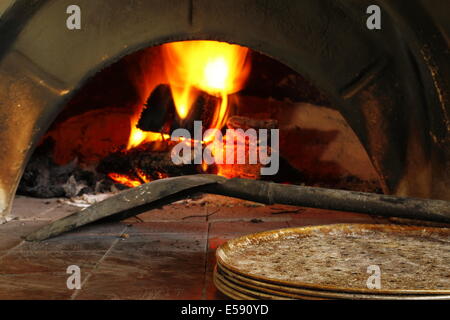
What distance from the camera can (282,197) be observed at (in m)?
1.96

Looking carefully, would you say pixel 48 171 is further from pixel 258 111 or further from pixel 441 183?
pixel 441 183

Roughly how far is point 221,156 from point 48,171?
45.7 inches

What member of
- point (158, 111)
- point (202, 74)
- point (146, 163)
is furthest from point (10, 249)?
point (202, 74)

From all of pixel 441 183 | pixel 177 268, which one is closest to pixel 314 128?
pixel 441 183

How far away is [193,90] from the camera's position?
4.05m

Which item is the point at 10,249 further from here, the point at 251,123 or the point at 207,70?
the point at 207,70

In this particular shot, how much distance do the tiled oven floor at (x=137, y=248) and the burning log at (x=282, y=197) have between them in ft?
0.68

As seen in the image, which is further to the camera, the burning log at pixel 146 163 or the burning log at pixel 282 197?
the burning log at pixel 146 163

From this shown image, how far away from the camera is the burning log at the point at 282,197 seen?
1896mm

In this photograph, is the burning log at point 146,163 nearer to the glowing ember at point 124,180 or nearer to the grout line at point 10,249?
the glowing ember at point 124,180

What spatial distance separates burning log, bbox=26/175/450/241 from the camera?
190 cm

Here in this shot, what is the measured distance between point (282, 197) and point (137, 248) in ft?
2.28

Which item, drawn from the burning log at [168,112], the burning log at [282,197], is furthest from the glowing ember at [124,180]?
the burning log at [282,197]

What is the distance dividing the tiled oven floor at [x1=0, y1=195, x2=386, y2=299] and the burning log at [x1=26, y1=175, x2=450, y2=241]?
208 mm
